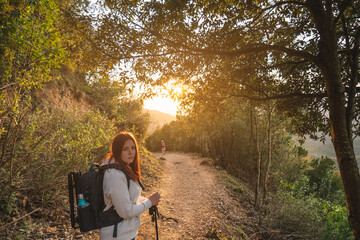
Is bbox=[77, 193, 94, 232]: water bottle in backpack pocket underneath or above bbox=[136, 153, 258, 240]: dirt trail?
above

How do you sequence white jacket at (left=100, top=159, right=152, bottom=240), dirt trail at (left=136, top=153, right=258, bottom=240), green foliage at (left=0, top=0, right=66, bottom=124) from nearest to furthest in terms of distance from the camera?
1. white jacket at (left=100, top=159, right=152, bottom=240)
2. green foliage at (left=0, top=0, right=66, bottom=124)
3. dirt trail at (left=136, top=153, right=258, bottom=240)

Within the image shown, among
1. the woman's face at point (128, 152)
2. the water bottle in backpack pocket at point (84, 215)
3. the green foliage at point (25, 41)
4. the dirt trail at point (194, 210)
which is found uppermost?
the green foliage at point (25, 41)

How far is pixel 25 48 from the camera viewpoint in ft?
11.9

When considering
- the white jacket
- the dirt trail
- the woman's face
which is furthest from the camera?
the dirt trail

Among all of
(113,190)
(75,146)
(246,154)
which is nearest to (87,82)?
(75,146)

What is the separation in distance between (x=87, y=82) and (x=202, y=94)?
1161cm

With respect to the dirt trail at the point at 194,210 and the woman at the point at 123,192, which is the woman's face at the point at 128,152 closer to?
the woman at the point at 123,192

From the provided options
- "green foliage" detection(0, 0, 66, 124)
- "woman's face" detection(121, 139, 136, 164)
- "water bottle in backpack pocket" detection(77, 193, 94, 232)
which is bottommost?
"water bottle in backpack pocket" detection(77, 193, 94, 232)

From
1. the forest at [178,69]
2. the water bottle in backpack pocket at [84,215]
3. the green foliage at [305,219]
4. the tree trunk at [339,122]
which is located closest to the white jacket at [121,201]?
the water bottle in backpack pocket at [84,215]

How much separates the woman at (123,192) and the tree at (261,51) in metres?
2.76

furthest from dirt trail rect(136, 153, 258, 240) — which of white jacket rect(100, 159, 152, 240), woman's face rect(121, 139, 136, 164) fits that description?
woman's face rect(121, 139, 136, 164)

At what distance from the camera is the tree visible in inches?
148

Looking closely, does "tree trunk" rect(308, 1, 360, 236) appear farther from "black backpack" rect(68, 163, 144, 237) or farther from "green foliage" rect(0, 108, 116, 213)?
"green foliage" rect(0, 108, 116, 213)

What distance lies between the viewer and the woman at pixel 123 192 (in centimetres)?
191
